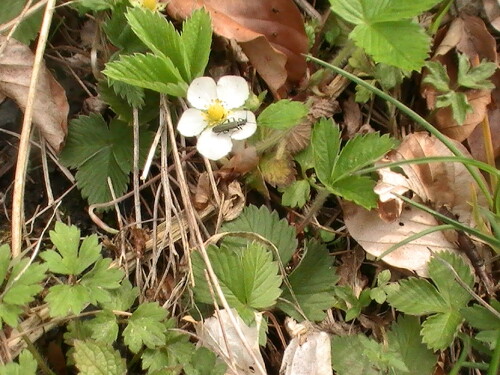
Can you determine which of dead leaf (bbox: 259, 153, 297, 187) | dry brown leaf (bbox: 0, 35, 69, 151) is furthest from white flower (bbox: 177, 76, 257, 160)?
dry brown leaf (bbox: 0, 35, 69, 151)

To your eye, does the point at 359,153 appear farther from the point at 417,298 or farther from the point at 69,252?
the point at 69,252

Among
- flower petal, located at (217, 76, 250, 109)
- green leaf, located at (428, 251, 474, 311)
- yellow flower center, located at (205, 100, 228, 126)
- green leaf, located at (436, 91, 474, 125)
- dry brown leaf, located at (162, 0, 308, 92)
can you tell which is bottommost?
green leaf, located at (428, 251, 474, 311)

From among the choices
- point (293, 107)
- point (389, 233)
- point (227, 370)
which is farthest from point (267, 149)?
point (227, 370)

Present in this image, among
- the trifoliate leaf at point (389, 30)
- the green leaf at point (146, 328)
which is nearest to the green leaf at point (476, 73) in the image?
the trifoliate leaf at point (389, 30)

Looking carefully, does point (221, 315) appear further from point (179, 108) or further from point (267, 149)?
point (179, 108)

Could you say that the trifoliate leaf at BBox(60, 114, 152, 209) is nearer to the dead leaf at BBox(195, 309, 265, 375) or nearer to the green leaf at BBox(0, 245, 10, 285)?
the green leaf at BBox(0, 245, 10, 285)
